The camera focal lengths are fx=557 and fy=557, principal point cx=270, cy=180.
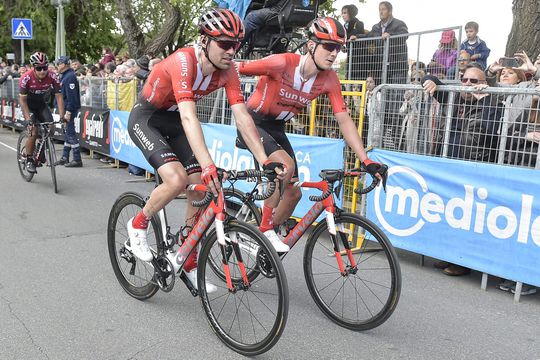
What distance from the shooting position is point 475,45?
884cm

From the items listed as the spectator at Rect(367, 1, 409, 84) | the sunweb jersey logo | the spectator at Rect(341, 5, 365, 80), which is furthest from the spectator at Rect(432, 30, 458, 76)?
the sunweb jersey logo

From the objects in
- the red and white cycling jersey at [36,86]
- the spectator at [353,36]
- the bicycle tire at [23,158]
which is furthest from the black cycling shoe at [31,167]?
the spectator at [353,36]

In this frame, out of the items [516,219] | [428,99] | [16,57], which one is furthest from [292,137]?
[16,57]

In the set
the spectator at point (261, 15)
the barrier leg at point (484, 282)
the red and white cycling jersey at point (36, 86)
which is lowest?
the barrier leg at point (484, 282)

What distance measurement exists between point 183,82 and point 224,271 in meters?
1.31

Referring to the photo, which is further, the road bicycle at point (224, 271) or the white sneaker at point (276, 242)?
the white sneaker at point (276, 242)

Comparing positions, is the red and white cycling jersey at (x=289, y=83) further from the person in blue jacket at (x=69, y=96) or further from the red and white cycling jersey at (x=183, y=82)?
the person in blue jacket at (x=69, y=96)

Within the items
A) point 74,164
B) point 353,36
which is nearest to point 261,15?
point 353,36

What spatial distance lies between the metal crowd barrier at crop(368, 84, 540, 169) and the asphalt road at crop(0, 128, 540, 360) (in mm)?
→ 1202

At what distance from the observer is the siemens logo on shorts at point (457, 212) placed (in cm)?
470

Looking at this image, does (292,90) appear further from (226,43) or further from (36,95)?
(36,95)

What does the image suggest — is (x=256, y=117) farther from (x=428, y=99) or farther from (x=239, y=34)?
(x=428, y=99)

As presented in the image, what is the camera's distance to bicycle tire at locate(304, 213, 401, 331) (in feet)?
12.3

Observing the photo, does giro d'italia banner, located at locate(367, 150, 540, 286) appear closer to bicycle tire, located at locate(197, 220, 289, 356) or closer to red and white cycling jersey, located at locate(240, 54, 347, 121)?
red and white cycling jersey, located at locate(240, 54, 347, 121)
